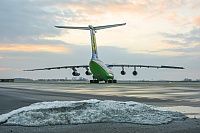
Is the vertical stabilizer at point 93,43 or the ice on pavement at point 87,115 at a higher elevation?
the vertical stabilizer at point 93,43

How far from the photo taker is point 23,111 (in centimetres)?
829

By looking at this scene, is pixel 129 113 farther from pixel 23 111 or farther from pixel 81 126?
pixel 23 111

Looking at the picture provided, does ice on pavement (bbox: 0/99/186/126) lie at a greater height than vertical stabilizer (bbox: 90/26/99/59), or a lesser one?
lesser

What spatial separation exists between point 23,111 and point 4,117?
61 centimetres

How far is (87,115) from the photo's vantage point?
8039 millimetres

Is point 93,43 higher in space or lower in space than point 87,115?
higher

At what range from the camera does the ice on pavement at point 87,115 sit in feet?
24.5

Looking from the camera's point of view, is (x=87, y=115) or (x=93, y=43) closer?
(x=87, y=115)

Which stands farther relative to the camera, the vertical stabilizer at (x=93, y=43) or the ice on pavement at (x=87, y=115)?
the vertical stabilizer at (x=93, y=43)

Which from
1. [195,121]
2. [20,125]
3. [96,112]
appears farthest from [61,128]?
[195,121]

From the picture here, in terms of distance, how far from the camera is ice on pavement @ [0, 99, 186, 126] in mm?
7465

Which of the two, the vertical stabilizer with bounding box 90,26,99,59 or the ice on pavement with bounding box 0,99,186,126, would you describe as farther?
the vertical stabilizer with bounding box 90,26,99,59

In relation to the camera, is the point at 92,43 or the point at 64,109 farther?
the point at 92,43

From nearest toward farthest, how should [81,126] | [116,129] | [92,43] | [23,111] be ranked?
1. [116,129]
2. [81,126]
3. [23,111]
4. [92,43]
